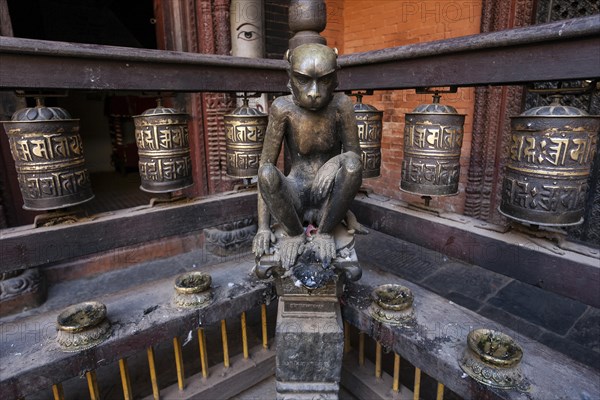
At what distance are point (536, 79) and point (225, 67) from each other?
1424 mm

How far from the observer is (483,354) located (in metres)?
1.40

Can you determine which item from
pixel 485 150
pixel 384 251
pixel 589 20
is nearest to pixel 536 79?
pixel 589 20

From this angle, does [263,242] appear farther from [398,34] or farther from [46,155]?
[398,34]

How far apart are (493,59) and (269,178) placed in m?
0.97

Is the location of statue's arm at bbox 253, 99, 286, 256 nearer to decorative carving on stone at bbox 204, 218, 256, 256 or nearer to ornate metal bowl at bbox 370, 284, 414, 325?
ornate metal bowl at bbox 370, 284, 414, 325

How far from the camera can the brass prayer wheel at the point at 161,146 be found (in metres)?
1.97

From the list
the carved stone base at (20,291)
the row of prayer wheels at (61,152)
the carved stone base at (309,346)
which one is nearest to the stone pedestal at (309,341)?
the carved stone base at (309,346)

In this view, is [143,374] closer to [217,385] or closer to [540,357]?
[217,385]

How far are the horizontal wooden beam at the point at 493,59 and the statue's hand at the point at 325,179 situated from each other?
553 mm

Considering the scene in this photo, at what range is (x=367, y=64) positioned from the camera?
1.85 metres

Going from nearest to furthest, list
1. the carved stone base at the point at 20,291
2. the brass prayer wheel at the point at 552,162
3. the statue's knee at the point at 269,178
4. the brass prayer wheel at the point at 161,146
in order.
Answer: the brass prayer wheel at the point at 552,162
the statue's knee at the point at 269,178
the brass prayer wheel at the point at 161,146
the carved stone base at the point at 20,291

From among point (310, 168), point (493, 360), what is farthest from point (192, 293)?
point (493, 360)

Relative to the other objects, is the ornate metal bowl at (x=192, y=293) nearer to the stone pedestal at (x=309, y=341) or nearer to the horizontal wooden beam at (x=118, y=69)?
the stone pedestal at (x=309, y=341)

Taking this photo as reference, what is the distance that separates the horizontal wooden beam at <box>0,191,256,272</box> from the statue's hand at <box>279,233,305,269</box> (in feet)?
2.59
